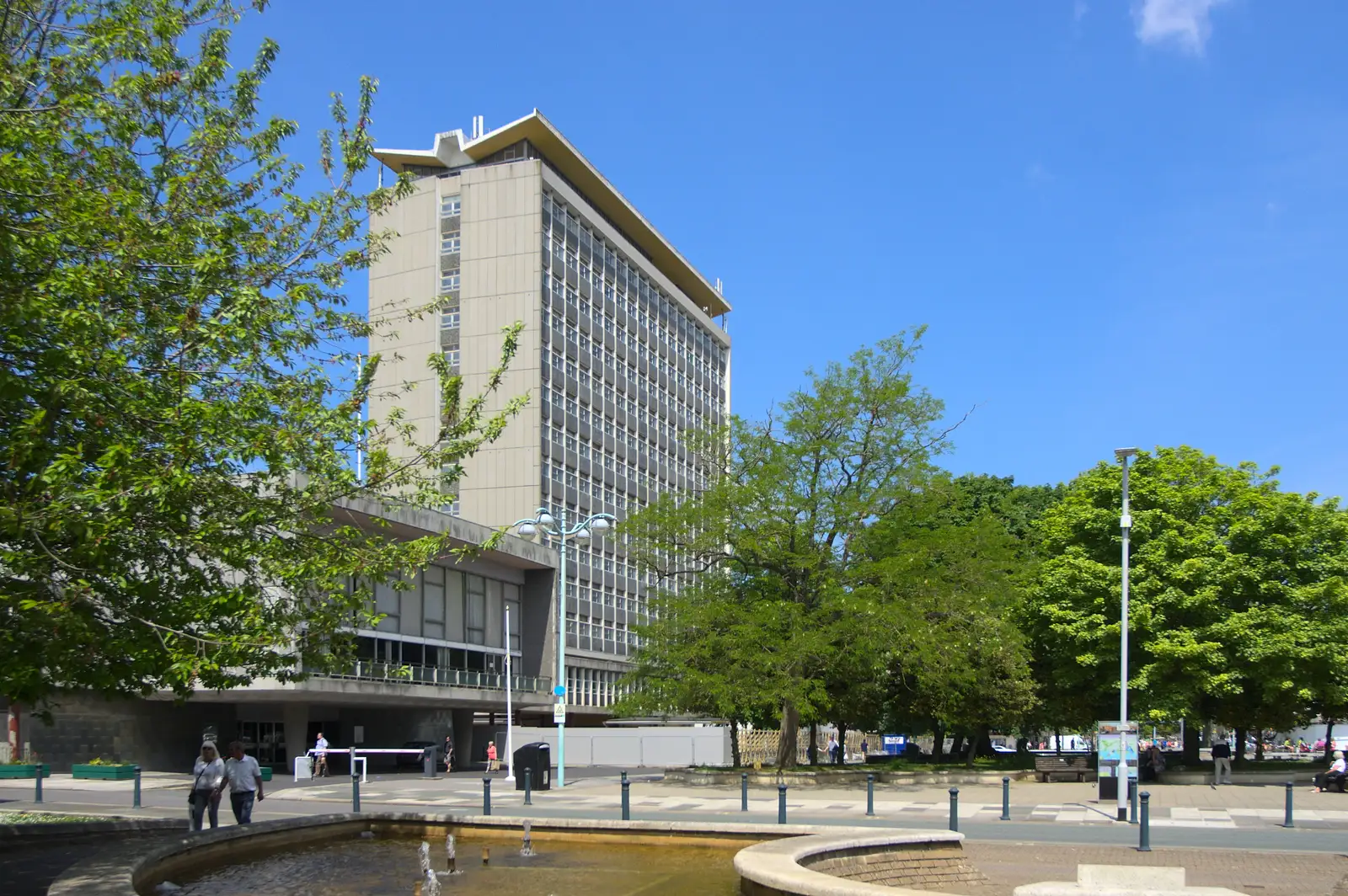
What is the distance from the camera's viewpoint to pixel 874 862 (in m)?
15.2

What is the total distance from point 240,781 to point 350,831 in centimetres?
191

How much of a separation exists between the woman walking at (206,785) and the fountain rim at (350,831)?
133cm

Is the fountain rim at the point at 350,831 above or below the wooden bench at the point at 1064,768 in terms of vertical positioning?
above

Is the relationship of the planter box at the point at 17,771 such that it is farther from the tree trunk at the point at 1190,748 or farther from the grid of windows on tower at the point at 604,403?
the tree trunk at the point at 1190,748

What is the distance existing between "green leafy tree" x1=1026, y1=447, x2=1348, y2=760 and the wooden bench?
2.54 metres

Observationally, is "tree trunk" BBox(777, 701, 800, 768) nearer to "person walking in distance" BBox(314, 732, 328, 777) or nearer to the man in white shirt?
"person walking in distance" BBox(314, 732, 328, 777)

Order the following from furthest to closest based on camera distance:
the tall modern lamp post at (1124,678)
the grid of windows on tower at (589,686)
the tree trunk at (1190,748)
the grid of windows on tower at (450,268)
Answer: the grid of windows on tower at (450,268)
the grid of windows on tower at (589,686)
the tree trunk at (1190,748)
the tall modern lamp post at (1124,678)

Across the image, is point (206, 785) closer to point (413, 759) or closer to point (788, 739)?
point (788, 739)

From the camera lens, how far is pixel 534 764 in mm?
32469

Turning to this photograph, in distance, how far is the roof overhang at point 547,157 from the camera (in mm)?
76312

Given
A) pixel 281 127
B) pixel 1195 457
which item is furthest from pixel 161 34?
pixel 1195 457

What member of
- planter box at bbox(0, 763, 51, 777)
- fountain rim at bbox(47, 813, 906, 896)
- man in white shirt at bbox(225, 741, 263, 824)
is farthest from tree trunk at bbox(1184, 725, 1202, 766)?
planter box at bbox(0, 763, 51, 777)

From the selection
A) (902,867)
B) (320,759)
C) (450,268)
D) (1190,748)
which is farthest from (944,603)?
(450,268)

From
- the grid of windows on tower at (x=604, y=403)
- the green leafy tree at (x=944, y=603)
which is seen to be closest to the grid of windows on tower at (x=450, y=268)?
the grid of windows on tower at (x=604, y=403)
